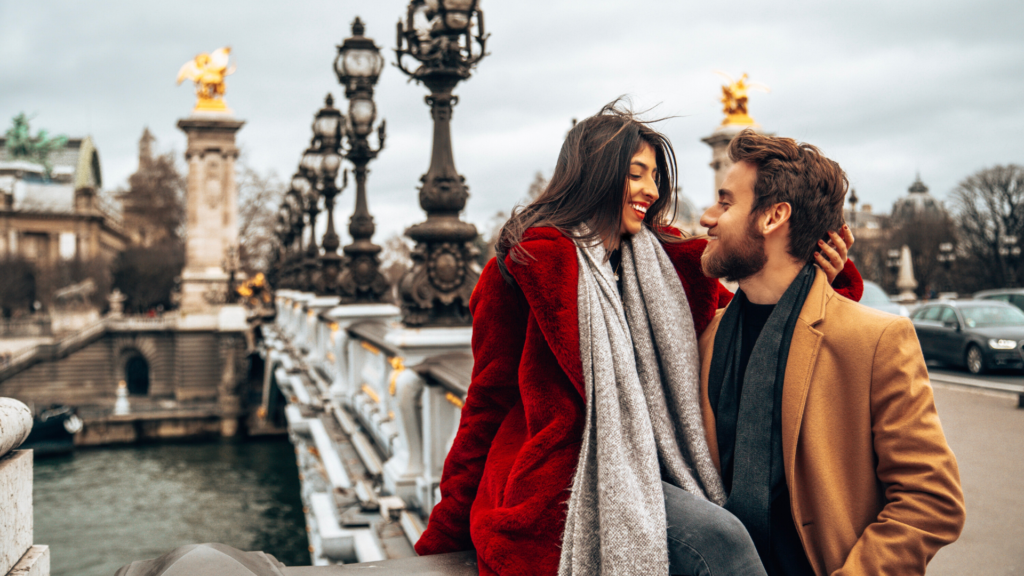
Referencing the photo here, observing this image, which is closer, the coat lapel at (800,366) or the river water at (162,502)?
the coat lapel at (800,366)

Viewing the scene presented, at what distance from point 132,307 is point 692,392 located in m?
73.3

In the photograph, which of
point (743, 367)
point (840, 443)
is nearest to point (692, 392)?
point (743, 367)

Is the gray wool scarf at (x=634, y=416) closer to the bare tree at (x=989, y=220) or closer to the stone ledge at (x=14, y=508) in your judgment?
the stone ledge at (x=14, y=508)

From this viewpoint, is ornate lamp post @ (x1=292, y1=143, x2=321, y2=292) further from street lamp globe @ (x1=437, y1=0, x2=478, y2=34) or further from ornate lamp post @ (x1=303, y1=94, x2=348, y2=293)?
street lamp globe @ (x1=437, y1=0, x2=478, y2=34)

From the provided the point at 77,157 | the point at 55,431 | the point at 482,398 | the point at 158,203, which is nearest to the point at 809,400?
the point at 482,398

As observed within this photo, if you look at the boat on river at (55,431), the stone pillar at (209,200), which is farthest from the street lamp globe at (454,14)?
the stone pillar at (209,200)

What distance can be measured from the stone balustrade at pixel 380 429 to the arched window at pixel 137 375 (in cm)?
4877

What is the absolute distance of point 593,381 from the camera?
84.5 inches

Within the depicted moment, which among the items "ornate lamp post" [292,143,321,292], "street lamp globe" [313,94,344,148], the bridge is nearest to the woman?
the bridge

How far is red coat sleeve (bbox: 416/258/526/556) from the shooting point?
242cm

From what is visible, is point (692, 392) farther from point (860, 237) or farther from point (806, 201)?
point (860, 237)

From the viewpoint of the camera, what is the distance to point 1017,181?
44156 millimetres

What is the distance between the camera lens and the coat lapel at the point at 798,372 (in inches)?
85.8

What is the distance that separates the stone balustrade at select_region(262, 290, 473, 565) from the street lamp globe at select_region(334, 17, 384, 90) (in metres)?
2.95
